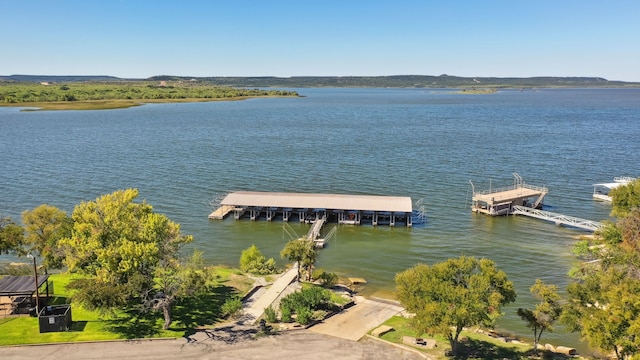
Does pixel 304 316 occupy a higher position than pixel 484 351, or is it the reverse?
pixel 304 316

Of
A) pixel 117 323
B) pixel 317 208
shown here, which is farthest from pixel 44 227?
pixel 317 208

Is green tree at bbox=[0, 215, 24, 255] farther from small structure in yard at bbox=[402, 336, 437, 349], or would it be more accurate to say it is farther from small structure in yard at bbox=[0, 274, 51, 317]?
small structure in yard at bbox=[402, 336, 437, 349]

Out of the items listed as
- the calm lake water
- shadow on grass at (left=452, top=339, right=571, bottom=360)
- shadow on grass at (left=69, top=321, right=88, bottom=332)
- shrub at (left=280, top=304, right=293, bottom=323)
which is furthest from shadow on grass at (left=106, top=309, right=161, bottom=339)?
shadow on grass at (left=452, top=339, right=571, bottom=360)

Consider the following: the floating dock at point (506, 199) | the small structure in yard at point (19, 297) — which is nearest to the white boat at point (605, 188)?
the floating dock at point (506, 199)

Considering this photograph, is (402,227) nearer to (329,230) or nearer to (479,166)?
(329,230)

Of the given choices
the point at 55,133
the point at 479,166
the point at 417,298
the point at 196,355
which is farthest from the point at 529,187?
the point at 55,133

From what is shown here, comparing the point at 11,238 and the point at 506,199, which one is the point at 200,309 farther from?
the point at 506,199
